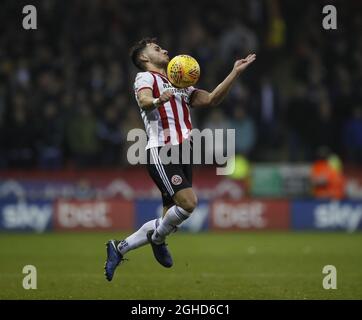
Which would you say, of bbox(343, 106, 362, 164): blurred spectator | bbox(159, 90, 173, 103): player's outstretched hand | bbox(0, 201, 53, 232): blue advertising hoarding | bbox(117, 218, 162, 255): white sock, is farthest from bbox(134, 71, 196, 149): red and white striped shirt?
bbox(343, 106, 362, 164): blurred spectator

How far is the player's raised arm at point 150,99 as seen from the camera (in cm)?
873

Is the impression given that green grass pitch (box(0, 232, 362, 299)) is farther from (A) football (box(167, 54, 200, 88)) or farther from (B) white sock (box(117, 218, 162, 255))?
(A) football (box(167, 54, 200, 88))

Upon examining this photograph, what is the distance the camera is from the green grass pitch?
931 centimetres

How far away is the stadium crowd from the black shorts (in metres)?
8.91

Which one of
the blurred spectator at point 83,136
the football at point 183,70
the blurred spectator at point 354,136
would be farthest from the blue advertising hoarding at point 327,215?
the football at point 183,70

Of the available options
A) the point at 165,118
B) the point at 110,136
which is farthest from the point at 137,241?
the point at 110,136

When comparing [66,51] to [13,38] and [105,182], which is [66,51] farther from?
[105,182]

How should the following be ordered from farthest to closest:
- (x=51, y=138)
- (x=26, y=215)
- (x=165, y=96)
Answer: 1. (x=51, y=138)
2. (x=26, y=215)
3. (x=165, y=96)

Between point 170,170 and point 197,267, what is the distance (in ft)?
9.68

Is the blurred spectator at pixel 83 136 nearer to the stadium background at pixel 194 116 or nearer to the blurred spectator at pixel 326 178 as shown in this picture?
the stadium background at pixel 194 116

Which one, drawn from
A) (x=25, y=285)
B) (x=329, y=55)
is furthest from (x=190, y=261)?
(x=329, y=55)

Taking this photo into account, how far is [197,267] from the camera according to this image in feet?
39.3

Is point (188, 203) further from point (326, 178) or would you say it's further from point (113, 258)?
point (326, 178)

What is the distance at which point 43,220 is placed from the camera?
1827cm
